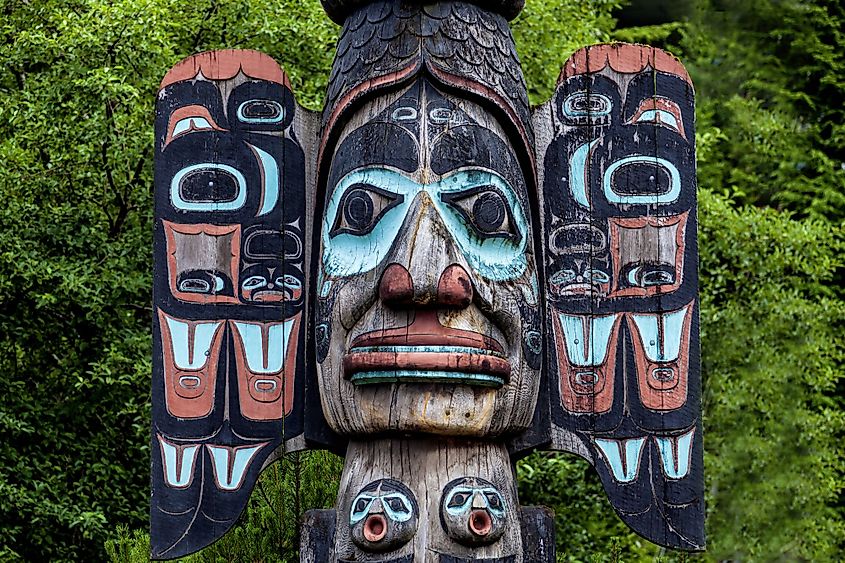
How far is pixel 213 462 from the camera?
436cm

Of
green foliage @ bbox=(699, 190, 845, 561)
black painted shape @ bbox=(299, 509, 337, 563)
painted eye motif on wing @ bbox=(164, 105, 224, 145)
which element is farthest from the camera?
green foliage @ bbox=(699, 190, 845, 561)

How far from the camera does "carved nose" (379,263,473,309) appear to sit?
399cm

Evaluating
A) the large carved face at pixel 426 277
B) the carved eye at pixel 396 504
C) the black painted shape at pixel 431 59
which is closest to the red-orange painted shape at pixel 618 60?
the black painted shape at pixel 431 59

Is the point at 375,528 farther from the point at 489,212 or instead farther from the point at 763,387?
the point at 763,387

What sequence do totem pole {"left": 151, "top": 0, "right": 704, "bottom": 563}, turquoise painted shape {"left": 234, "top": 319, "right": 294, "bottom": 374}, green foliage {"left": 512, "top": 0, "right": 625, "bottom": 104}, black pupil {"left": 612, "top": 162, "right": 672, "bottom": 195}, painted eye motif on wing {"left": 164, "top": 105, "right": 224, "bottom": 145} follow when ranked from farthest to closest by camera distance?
green foliage {"left": 512, "top": 0, "right": 625, "bottom": 104} < painted eye motif on wing {"left": 164, "top": 105, "right": 224, "bottom": 145} < black pupil {"left": 612, "top": 162, "right": 672, "bottom": 195} < turquoise painted shape {"left": 234, "top": 319, "right": 294, "bottom": 374} < totem pole {"left": 151, "top": 0, "right": 704, "bottom": 563}

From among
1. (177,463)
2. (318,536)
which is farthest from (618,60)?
(177,463)

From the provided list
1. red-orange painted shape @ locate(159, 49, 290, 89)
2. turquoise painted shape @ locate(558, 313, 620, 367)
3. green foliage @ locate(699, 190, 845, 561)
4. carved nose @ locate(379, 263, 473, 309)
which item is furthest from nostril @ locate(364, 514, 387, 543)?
green foliage @ locate(699, 190, 845, 561)

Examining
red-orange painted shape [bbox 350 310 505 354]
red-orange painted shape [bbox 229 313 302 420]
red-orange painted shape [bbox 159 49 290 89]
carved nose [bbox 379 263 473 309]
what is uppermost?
red-orange painted shape [bbox 159 49 290 89]

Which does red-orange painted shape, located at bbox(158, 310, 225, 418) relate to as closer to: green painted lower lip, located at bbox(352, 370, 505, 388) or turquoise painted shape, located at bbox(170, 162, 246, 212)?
turquoise painted shape, located at bbox(170, 162, 246, 212)

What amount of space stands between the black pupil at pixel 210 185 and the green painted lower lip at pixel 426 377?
0.96m

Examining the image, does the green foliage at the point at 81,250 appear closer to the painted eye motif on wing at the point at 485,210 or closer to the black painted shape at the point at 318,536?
the black painted shape at the point at 318,536

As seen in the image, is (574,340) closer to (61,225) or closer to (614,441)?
(614,441)

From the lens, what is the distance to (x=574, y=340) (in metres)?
4.42

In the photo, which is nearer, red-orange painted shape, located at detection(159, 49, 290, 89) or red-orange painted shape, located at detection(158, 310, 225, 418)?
red-orange painted shape, located at detection(158, 310, 225, 418)
